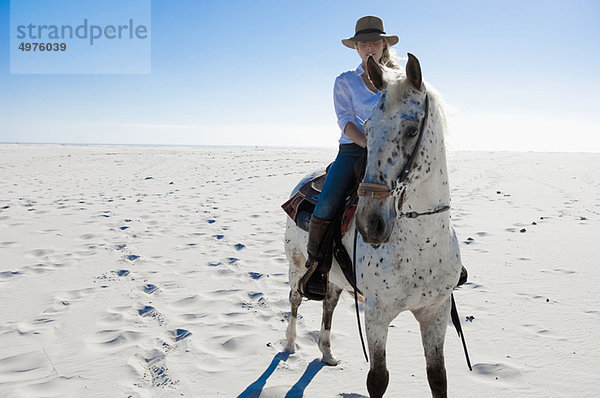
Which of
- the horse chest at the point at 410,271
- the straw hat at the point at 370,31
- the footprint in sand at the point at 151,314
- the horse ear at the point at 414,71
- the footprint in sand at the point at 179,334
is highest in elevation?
the straw hat at the point at 370,31

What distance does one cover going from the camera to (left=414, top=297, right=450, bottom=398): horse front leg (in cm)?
273

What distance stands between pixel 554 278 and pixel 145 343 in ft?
19.1

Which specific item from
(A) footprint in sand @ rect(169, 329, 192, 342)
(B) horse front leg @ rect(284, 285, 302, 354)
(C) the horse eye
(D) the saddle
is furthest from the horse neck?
(A) footprint in sand @ rect(169, 329, 192, 342)

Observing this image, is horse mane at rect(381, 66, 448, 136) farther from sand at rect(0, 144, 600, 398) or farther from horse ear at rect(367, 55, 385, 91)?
sand at rect(0, 144, 600, 398)

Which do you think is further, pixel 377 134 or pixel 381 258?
pixel 381 258

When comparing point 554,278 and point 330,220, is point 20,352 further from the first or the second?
point 554,278

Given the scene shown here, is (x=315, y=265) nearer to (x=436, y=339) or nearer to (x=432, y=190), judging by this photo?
(x=436, y=339)

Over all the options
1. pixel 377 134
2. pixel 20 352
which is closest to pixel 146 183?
pixel 20 352

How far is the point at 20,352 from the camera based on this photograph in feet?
12.1

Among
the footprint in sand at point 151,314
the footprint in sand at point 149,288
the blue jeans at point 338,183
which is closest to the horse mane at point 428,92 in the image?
the blue jeans at point 338,183

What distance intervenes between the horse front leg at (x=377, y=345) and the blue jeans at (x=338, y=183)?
90cm

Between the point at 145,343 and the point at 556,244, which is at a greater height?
the point at 556,244

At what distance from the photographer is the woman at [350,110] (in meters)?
2.97

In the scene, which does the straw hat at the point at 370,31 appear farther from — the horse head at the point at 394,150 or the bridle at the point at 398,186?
the bridle at the point at 398,186
